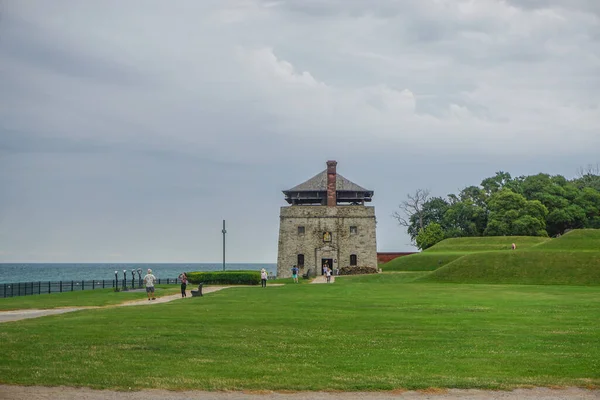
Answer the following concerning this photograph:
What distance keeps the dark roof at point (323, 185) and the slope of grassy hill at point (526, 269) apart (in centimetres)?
2310

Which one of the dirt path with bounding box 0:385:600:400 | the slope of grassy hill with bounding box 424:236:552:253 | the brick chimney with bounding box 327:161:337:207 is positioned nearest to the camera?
the dirt path with bounding box 0:385:600:400

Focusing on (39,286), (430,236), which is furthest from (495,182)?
(39,286)

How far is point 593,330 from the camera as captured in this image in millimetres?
18500

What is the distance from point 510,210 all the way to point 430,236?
1244 centimetres

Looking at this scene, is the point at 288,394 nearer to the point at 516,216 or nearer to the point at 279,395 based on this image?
the point at 279,395

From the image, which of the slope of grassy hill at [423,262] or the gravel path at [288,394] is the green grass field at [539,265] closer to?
the slope of grassy hill at [423,262]

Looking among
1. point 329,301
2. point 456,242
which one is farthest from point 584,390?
point 456,242

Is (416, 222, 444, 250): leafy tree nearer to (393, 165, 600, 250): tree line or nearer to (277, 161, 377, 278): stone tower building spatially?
(393, 165, 600, 250): tree line

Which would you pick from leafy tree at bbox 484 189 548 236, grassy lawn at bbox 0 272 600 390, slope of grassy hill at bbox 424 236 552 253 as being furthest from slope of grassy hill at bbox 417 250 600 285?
leafy tree at bbox 484 189 548 236

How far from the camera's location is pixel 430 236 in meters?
Result: 90.8

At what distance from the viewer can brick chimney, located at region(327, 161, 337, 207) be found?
2703 inches

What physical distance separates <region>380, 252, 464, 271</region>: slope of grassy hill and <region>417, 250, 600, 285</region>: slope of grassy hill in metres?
13.0

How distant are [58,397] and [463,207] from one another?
271 ft

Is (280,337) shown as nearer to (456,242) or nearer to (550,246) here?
(550,246)
